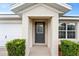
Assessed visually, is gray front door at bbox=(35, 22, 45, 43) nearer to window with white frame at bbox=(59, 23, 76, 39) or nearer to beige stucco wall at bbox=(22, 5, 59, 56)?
window with white frame at bbox=(59, 23, 76, 39)

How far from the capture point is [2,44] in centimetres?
2097

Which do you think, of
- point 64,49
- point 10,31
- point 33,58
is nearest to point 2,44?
point 10,31

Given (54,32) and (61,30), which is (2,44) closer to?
(61,30)

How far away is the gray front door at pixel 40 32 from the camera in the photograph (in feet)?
67.2

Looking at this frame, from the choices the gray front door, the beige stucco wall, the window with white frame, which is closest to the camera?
the beige stucco wall

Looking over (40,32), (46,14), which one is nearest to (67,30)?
(40,32)

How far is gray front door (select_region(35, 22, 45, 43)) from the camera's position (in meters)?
20.5

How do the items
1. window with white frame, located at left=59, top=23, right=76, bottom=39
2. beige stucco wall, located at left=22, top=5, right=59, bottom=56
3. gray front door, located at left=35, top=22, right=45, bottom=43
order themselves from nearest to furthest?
beige stucco wall, located at left=22, top=5, right=59, bottom=56 → gray front door, located at left=35, top=22, right=45, bottom=43 → window with white frame, located at left=59, top=23, right=76, bottom=39

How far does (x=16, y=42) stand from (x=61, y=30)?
11.7m

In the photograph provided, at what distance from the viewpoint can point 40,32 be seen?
2064 cm

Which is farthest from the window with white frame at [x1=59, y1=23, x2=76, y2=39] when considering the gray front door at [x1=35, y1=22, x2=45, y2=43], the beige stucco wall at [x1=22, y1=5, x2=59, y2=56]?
the beige stucco wall at [x1=22, y1=5, x2=59, y2=56]

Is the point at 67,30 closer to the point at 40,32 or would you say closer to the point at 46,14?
the point at 40,32

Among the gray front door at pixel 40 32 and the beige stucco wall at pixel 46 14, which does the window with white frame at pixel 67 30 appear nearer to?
the gray front door at pixel 40 32

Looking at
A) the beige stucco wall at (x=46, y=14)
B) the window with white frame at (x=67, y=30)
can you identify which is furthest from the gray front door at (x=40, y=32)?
the beige stucco wall at (x=46, y=14)
